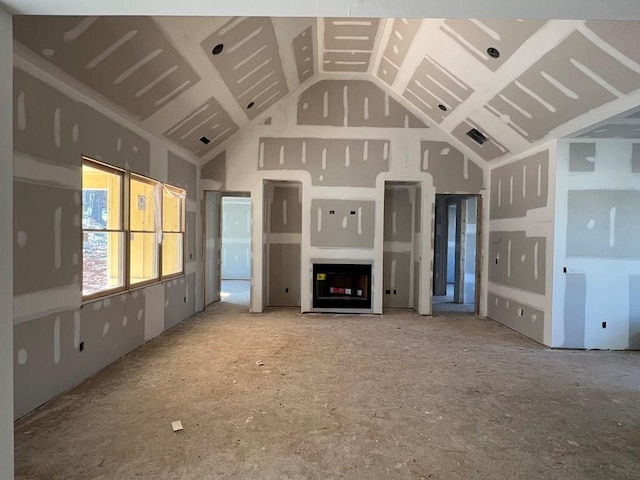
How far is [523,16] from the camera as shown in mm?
1575

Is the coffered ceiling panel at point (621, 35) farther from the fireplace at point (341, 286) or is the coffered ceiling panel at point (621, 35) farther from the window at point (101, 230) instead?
the window at point (101, 230)

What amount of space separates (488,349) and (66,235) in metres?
4.73

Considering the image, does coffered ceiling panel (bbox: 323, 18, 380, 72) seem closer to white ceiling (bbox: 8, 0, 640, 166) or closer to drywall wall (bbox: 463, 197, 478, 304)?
white ceiling (bbox: 8, 0, 640, 166)

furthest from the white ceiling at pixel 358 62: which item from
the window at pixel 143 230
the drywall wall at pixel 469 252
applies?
the drywall wall at pixel 469 252

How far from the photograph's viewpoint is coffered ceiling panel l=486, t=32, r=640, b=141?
10.0ft

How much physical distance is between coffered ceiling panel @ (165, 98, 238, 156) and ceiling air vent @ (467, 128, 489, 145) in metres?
3.84

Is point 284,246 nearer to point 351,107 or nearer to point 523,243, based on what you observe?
point 351,107

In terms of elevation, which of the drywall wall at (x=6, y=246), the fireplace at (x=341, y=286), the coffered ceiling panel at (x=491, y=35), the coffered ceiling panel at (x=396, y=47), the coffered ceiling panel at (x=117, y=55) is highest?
the coffered ceiling panel at (x=396, y=47)

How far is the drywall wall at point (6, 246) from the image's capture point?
1502 millimetres

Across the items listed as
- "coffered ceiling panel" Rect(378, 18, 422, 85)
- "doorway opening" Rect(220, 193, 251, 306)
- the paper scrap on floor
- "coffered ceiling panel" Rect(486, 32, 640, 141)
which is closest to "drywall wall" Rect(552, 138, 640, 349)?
"coffered ceiling panel" Rect(486, 32, 640, 141)

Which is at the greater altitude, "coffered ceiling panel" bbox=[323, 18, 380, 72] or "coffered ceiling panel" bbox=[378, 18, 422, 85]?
"coffered ceiling panel" bbox=[323, 18, 380, 72]

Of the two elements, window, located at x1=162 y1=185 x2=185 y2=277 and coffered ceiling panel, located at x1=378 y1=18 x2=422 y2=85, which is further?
window, located at x1=162 y1=185 x2=185 y2=277

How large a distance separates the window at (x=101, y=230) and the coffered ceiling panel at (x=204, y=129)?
1.26 metres

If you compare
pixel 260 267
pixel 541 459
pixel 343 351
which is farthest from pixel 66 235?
pixel 541 459
